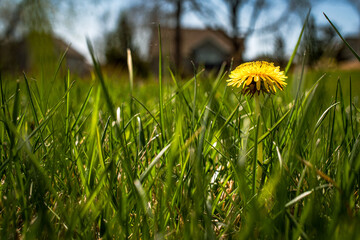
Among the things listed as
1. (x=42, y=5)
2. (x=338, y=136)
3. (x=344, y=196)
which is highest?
(x=42, y=5)

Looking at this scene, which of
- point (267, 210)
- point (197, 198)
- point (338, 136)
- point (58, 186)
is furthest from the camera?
point (338, 136)

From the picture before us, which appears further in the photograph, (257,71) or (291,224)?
(257,71)

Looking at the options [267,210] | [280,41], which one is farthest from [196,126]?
[280,41]

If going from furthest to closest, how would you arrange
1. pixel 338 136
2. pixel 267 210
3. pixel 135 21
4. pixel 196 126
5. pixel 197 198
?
1. pixel 135 21
2. pixel 338 136
3. pixel 196 126
4. pixel 267 210
5. pixel 197 198

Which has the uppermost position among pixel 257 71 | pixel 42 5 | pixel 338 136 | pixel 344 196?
pixel 42 5

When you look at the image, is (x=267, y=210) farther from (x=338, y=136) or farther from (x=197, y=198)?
(x=338, y=136)

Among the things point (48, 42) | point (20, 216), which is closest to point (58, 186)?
point (20, 216)

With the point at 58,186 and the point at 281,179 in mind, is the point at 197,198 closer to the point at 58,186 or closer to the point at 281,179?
the point at 281,179

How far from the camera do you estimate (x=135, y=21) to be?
1902 cm

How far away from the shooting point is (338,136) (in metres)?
1.12

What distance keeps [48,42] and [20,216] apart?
0.36 m

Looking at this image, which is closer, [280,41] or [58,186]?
[58,186]

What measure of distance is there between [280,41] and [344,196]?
2.56ft

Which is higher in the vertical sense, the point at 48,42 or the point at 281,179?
the point at 48,42
